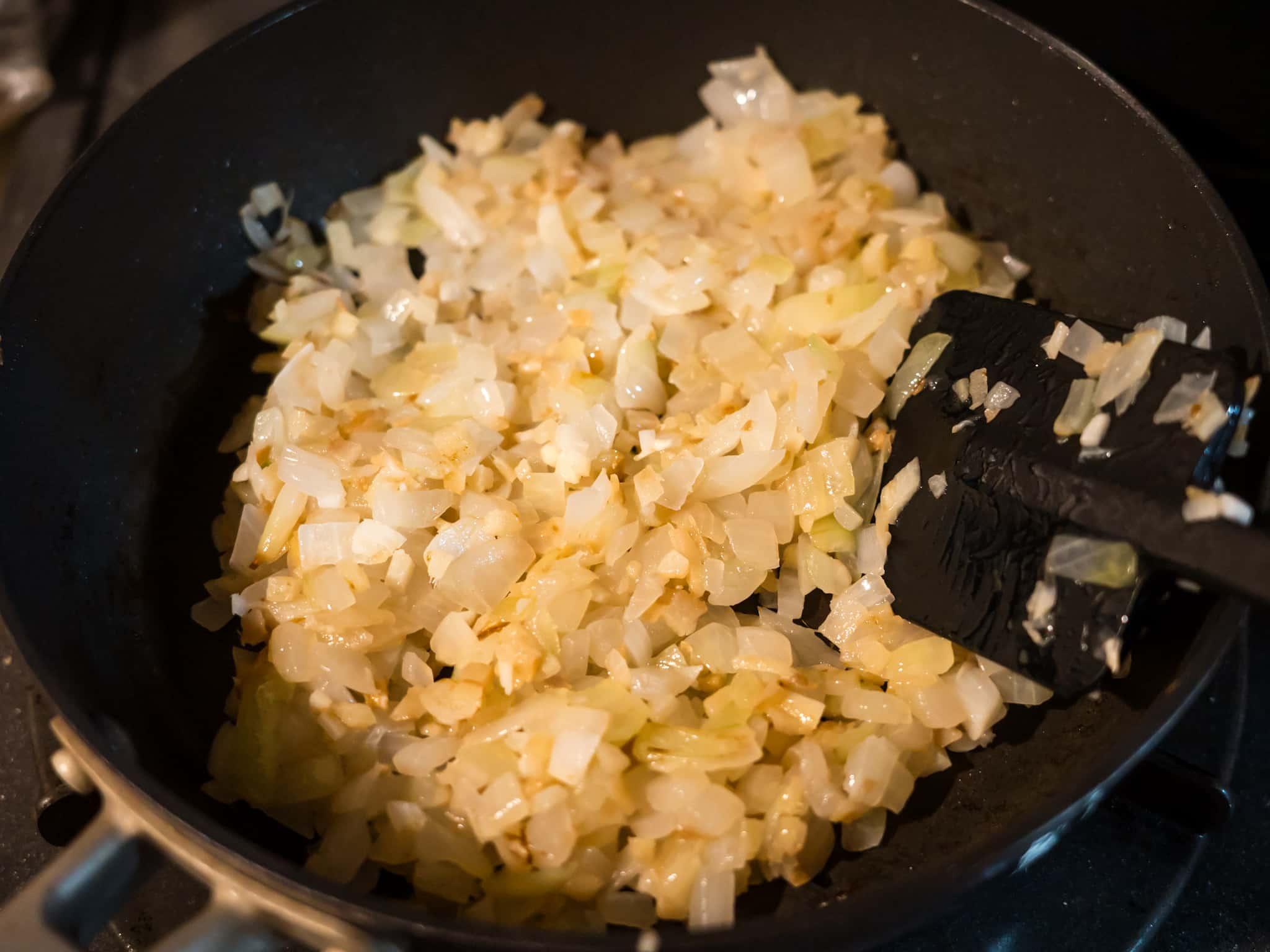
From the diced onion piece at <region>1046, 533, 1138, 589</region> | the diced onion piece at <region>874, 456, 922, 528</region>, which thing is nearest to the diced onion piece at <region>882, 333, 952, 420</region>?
the diced onion piece at <region>874, 456, 922, 528</region>

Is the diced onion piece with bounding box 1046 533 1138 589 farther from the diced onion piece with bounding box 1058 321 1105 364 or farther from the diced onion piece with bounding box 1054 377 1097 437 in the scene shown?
the diced onion piece with bounding box 1058 321 1105 364

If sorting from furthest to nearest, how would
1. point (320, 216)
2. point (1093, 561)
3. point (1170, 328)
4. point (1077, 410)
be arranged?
point (320, 216) → point (1170, 328) → point (1077, 410) → point (1093, 561)

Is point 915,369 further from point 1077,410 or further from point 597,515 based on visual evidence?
point 597,515

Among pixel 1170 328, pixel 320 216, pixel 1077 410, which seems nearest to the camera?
pixel 1077 410

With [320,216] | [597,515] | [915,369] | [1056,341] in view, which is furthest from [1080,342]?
[320,216]

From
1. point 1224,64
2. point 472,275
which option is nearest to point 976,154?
point 1224,64

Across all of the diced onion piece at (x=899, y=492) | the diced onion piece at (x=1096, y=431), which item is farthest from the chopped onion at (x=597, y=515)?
the diced onion piece at (x=1096, y=431)

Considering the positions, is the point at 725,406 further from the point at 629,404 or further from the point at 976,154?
the point at 976,154
